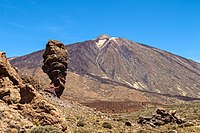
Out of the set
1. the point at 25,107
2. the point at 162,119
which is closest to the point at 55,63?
the point at 162,119

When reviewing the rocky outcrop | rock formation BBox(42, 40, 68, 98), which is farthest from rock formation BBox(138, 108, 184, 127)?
the rocky outcrop

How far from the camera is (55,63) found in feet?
156

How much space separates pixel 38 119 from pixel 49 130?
58.8 inches

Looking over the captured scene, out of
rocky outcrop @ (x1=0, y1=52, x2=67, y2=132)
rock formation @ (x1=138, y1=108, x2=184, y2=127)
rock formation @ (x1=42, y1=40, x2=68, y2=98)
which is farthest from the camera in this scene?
rock formation @ (x1=42, y1=40, x2=68, y2=98)

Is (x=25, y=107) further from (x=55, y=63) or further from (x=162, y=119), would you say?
(x=55, y=63)

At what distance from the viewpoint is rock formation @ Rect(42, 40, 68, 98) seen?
156 feet

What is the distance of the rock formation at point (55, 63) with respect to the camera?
47.5m

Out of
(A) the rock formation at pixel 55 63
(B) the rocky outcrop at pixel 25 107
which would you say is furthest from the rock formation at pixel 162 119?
(B) the rocky outcrop at pixel 25 107

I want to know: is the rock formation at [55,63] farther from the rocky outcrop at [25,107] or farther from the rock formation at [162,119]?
the rocky outcrop at [25,107]

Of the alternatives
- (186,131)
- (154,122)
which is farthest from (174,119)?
(186,131)

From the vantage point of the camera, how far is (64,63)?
48781 mm

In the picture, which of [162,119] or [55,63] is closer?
[162,119]

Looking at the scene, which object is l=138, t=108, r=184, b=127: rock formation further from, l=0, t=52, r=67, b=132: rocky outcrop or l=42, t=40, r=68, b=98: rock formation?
l=0, t=52, r=67, b=132: rocky outcrop

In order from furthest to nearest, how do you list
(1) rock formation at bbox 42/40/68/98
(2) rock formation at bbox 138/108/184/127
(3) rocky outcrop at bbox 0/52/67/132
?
(1) rock formation at bbox 42/40/68/98
(2) rock formation at bbox 138/108/184/127
(3) rocky outcrop at bbox 0/52/67/132
